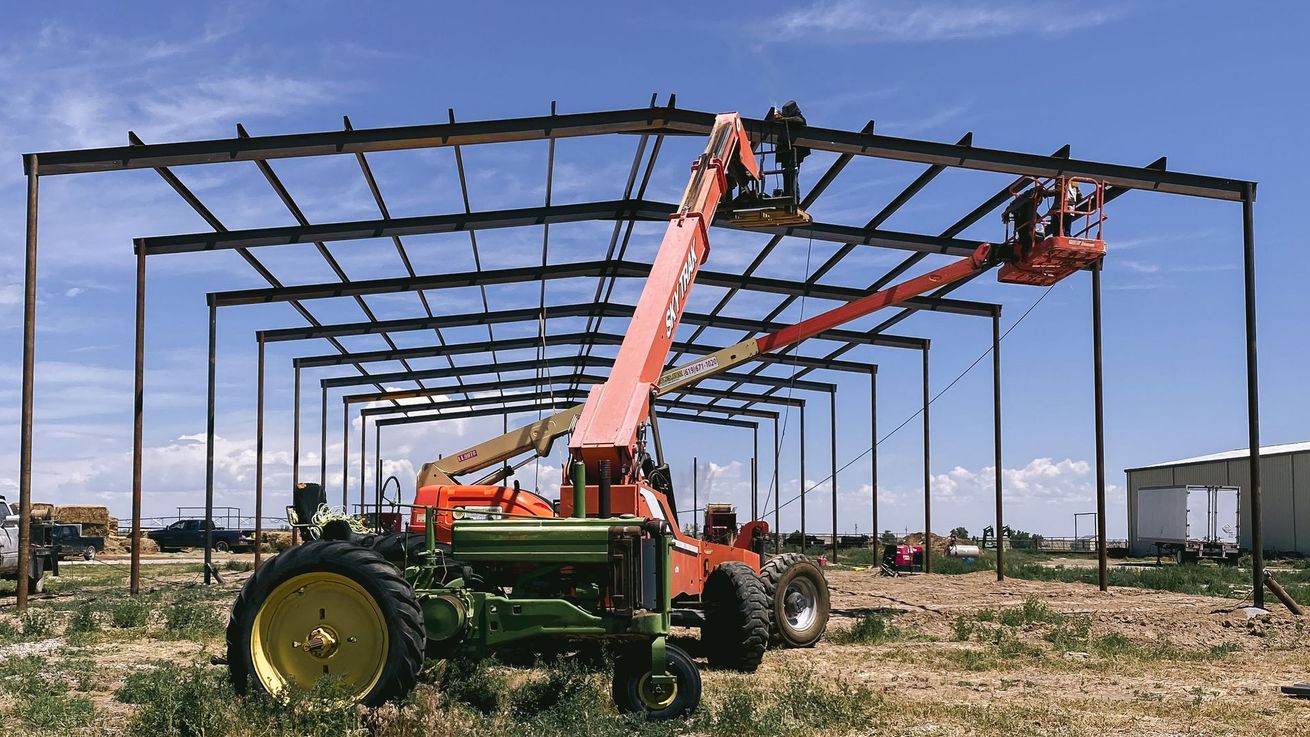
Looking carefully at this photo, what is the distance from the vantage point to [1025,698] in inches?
409

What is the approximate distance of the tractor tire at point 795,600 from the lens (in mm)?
14320

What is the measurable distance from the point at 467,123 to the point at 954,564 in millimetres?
25372

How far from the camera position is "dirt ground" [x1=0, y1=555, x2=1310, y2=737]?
30.2ft

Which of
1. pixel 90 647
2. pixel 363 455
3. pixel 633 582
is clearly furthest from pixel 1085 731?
pixel 363 455

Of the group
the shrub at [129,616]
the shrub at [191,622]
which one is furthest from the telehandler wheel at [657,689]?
the shrub at [129,616]

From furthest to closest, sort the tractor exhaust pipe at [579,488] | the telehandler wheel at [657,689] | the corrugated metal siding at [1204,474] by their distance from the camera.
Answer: the corrugated metal siding at [1204,474] < the tractor exhaust pipe at [579,488] < the telehandler wheel at [657,689]

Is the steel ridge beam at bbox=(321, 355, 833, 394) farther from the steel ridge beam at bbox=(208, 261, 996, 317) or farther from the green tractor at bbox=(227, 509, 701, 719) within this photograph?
the green tractor at bbox=(227, 509, 701, 719)

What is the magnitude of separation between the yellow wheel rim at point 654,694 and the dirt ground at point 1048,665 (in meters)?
1.51

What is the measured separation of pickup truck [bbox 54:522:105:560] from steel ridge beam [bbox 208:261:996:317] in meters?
19.3

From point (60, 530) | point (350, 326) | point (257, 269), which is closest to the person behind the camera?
point (257, 269)

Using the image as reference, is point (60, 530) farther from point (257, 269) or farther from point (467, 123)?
point (467, 123)

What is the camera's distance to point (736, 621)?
12.2 m

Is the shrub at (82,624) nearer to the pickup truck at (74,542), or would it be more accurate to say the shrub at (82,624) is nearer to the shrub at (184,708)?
the shrub at (184,708)

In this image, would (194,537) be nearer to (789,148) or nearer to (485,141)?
(485,141)
